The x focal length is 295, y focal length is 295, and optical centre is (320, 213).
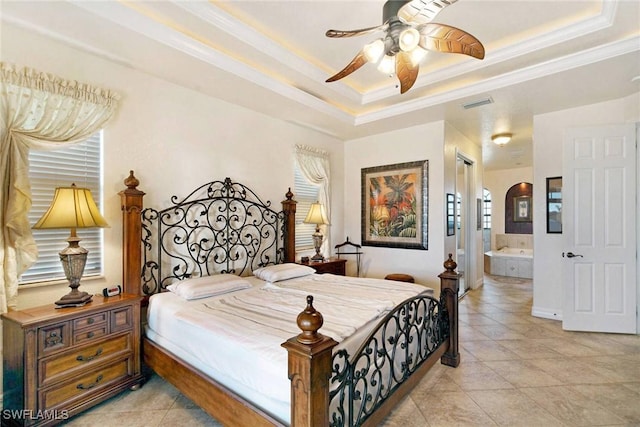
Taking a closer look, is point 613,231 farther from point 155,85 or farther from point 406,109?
point 155,85

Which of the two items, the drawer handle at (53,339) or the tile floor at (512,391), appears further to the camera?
the tile floor at (512,391)

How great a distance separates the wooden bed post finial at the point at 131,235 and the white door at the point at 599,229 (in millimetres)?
4666

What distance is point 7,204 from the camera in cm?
196

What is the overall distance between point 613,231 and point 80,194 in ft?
17.3

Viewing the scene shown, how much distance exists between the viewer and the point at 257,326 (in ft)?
5.97

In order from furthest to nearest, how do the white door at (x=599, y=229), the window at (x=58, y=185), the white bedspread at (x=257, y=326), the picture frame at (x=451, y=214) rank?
the picture frame at (x=451, y=214), the white door at (x=599, y=229), the window at (x=58, y=185), the white bedspread at (x=257, y=326)

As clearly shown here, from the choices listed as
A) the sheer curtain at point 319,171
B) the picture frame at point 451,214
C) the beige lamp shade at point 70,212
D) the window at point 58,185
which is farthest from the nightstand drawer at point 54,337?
the picture frame at point 451,214

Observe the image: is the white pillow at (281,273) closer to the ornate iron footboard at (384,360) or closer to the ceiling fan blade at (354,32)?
the ornate iron footboard at (384,360)

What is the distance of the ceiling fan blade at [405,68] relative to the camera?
2127 mm

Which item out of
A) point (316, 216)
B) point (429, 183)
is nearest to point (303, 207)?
point (316, 216)

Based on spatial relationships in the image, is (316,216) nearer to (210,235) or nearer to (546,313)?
(210,235)

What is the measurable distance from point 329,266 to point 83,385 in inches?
111

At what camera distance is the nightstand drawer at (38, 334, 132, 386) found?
185 centimetres

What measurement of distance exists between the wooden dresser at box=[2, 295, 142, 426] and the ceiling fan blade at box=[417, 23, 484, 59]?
2.84 m
